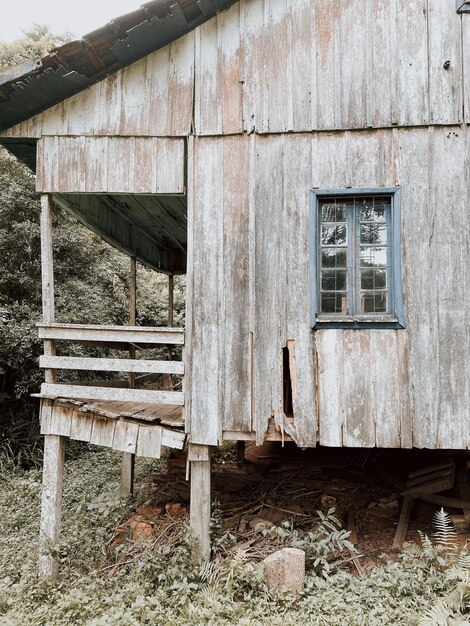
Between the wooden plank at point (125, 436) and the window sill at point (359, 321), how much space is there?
2.68 metres

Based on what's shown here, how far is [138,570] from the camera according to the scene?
507 cm

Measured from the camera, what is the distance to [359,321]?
198 inches

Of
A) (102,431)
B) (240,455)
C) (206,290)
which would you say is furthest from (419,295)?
(240,455)

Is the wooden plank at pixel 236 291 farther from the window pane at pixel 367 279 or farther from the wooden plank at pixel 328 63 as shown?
the window pane at pixel 367 279

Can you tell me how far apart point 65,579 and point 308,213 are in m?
5.65

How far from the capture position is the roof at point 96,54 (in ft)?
16.5

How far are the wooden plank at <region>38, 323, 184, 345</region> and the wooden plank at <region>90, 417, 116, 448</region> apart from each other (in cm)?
113

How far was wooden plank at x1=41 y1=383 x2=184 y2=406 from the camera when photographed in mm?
5387

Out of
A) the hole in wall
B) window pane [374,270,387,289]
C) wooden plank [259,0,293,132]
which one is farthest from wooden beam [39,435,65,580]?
wooden plank [259,0,293,132]

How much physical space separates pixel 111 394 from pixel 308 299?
9.14ft

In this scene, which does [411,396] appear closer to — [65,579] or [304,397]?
[304,397]

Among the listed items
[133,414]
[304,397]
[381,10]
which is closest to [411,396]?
[304,397]

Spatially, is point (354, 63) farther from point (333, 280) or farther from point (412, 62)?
point (333, 280)

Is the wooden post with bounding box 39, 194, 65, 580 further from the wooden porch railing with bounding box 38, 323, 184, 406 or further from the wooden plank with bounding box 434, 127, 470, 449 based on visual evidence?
the wooden plank with bounding box 434, 127, 470, 449
